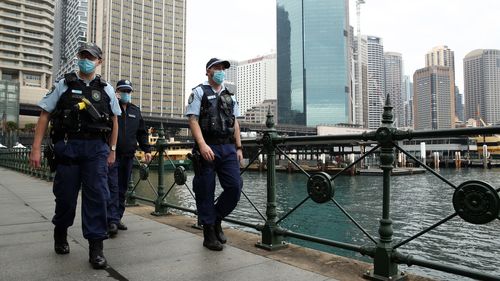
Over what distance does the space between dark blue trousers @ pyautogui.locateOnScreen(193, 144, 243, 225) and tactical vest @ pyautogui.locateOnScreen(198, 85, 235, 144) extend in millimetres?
92

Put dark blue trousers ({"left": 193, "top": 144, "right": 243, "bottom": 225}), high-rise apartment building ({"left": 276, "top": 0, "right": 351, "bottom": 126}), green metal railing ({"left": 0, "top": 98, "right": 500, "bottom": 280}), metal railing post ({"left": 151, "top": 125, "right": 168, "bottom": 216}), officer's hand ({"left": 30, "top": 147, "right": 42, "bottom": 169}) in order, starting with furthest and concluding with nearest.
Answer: high-rise apartment building ({"left": 276, "top": 0, "right": 351, "bottom": 126}), metal railing post ({"left": 151, "top": 125, "right": 168, "bottom": 216}), dark blue trousers ({"left": 193, "top": 144, "right": 243, "bottom": 225}), officer's hand ({"left": 30, "top": 147, "right": 42, "bottom": 169}), green metal railing ({"left": 0, "top": 98, "right": 500, "bottom": 280})

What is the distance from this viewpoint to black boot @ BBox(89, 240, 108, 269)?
3.07 m

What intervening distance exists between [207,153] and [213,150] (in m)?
0.25

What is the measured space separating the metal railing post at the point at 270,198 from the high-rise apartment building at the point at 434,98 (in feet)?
633

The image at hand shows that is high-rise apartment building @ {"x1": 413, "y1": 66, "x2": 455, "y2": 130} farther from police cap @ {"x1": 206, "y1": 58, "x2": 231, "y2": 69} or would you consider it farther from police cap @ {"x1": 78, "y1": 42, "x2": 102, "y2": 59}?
police cap @ {"x1": 78, "y1": 42, "x2": 102, "y2": 59}

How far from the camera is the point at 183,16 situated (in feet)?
579

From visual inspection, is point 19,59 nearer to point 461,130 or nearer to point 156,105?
point 156,105

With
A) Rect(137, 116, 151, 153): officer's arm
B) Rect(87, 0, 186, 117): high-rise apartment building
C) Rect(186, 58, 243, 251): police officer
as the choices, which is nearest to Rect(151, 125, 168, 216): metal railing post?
Rect(137, 116, 151, 153): officer's arm

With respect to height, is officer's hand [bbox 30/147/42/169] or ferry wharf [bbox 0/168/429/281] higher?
officer's hand [bbox 30/147/42/169]

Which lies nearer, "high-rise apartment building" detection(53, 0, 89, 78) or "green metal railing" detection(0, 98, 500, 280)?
"green metal railing" detection(0, 98, 500, 280)

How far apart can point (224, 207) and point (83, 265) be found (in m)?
1.38

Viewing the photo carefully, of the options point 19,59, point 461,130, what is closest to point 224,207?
point 461,130

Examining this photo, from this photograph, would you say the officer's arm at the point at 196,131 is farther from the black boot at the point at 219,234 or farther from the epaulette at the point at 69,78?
the epaulette at the point at 69,78

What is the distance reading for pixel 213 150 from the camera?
3729mm
